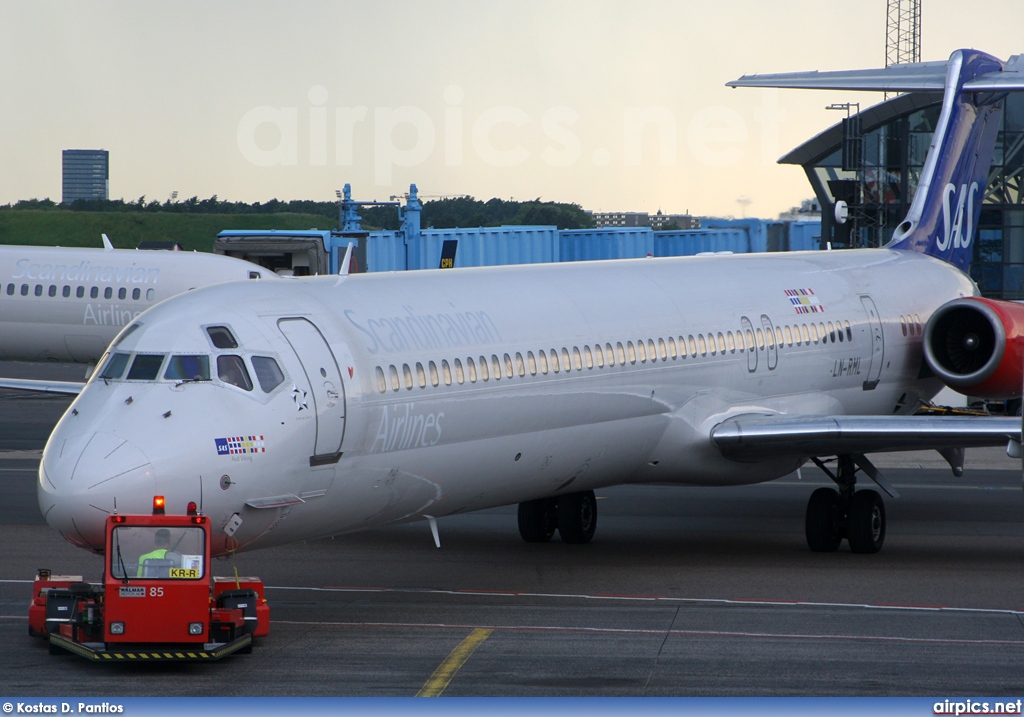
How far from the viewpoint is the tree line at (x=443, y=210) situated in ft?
325

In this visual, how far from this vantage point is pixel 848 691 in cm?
1102

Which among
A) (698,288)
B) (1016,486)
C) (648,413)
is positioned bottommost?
(1016,486)

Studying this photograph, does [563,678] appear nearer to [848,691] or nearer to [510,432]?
[848,691]

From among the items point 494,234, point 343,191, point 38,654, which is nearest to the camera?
point 38,654

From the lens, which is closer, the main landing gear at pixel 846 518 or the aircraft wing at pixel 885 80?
the main landing gear at pixel 846 518

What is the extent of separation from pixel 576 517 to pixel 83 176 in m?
100

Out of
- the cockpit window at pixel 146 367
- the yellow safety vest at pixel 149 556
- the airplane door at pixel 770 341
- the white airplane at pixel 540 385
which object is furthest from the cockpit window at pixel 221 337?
the airplane door at pixel 770 341

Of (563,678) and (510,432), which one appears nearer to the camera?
(563,678)

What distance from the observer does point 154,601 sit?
11461mm

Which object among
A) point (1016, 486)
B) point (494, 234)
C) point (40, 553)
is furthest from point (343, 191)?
point (40, 553)

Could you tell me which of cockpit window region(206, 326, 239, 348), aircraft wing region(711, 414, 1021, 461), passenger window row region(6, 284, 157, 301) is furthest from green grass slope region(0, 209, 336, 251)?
cockpit window region(206, 326, 239, 348)

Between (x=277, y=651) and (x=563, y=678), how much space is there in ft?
8.34

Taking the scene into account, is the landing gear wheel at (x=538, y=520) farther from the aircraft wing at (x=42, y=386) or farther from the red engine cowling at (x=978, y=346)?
the red engine cowling at (x=978, y=346)

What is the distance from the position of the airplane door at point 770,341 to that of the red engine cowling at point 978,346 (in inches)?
133
